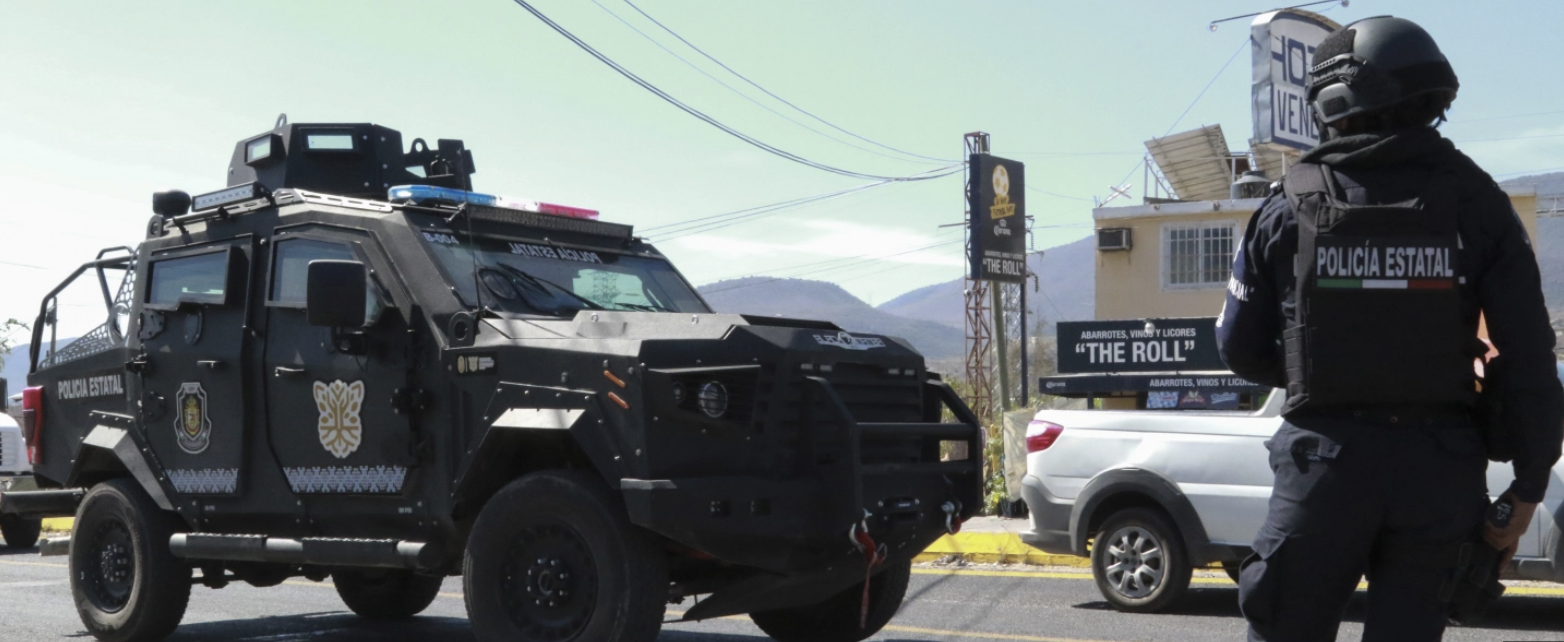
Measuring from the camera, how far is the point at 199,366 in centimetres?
761

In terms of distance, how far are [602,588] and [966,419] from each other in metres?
1.86

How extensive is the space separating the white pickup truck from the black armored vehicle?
2772mm

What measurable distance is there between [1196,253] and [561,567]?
24778 mm

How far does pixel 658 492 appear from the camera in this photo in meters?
5.61

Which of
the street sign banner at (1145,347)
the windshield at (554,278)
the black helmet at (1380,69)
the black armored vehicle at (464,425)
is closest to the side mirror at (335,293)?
the black armored vehicle at (464,425)

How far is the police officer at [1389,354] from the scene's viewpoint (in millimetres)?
3324

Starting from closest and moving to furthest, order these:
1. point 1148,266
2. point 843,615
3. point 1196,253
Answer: point 843,615 < point 1196,253 < point 1148,266

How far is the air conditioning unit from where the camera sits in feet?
96.2

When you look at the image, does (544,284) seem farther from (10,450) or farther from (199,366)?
(10,450)

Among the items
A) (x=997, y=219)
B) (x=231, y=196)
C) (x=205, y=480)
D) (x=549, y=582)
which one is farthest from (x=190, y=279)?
(x=997, y=219)

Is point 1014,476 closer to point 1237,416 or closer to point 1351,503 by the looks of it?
point 1237,416

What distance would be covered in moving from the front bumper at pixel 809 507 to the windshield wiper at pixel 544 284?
1585 mm

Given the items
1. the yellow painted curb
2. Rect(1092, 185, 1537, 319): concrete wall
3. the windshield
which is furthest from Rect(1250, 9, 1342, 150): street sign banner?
the windshield

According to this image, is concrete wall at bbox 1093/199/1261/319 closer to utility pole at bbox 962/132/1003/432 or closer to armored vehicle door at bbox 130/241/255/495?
utility pole at bbox 962/132/1003/432
